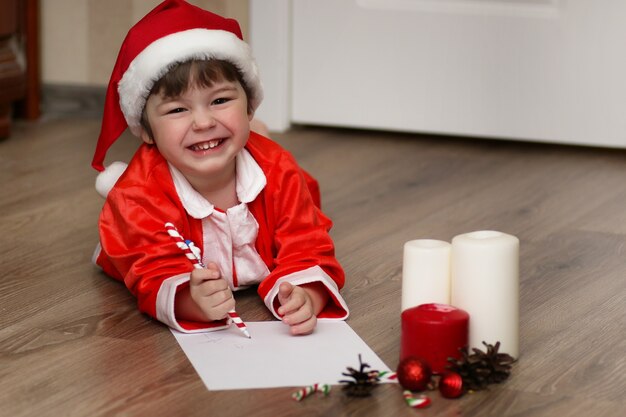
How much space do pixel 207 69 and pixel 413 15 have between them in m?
1.10

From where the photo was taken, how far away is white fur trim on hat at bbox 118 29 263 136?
141 centimetres

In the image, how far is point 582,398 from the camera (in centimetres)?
120

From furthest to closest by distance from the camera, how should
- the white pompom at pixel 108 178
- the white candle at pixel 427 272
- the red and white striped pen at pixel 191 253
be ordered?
the white pompom at pixel 108 178, the red and white striped pen at pixel 191 253, the white candle at pixel 427 272

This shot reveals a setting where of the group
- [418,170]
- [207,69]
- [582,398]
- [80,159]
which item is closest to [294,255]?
[207,69]

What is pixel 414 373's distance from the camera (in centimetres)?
118

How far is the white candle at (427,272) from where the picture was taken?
1.26 metres

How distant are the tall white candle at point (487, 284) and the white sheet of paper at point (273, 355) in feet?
0.41

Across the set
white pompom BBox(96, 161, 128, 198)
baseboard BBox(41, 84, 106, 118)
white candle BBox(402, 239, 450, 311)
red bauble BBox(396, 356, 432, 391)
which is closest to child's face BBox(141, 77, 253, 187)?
white pompom BBox(96, 161, 128, 198)

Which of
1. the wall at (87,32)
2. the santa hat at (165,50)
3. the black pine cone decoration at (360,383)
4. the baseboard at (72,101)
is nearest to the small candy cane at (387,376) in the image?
the black pine cone decoration at (360,383)

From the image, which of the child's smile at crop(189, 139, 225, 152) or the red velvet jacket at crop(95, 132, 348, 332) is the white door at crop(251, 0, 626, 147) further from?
the child's smile at crop(189, 139, 225, 152)

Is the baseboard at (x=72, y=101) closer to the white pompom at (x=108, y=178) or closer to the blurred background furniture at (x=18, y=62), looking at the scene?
the blurred background furniture at (x=18, y=62)

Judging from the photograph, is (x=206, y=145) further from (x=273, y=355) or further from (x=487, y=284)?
(x=487, y=284)

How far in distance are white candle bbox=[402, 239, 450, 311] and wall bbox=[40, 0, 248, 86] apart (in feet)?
4.66

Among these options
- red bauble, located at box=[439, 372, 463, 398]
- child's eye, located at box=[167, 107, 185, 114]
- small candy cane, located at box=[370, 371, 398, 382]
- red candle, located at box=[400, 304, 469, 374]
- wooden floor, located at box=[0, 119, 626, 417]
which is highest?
child's eye, located at box=[167, 107, 185, 114]
